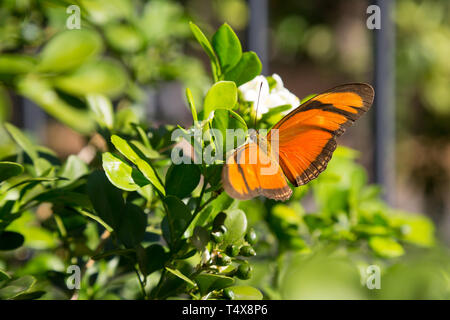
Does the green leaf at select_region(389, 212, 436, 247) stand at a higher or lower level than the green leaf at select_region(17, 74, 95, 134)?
lower

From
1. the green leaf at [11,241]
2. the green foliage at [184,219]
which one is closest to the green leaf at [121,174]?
the green foliage at [184,219]

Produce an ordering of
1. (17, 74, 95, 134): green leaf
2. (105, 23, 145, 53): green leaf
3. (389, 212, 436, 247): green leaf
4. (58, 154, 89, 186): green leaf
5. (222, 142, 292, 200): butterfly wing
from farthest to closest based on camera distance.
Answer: (105, 23, 145, 53): green leaf
(17, 74, 95, 134): green leaf
(389, 212, 436, 247): green leaf
(58, 154, 89, 186): green leaf
(222, 142, 292, 200): butterfly wing

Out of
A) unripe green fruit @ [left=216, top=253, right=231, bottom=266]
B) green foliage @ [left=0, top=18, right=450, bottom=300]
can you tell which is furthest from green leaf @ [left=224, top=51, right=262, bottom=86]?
unripe green fruit @ [left=216, top=253, right=231, bottom=266]

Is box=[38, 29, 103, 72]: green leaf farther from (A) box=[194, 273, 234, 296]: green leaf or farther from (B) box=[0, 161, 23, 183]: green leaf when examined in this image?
(A) box=[194, 273, 234, 296]: green leaf

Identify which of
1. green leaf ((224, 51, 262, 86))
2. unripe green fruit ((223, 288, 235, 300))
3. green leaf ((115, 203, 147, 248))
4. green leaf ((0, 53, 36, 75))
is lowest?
unripe green fruit ((223, 288, 235, 300))

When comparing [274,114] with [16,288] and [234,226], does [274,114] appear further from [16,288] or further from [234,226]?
[16,288]

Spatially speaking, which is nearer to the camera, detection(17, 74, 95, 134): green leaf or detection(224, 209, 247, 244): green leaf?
detection(224, 209, 247, 244): green leaf

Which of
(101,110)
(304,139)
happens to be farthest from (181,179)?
(101,110)
